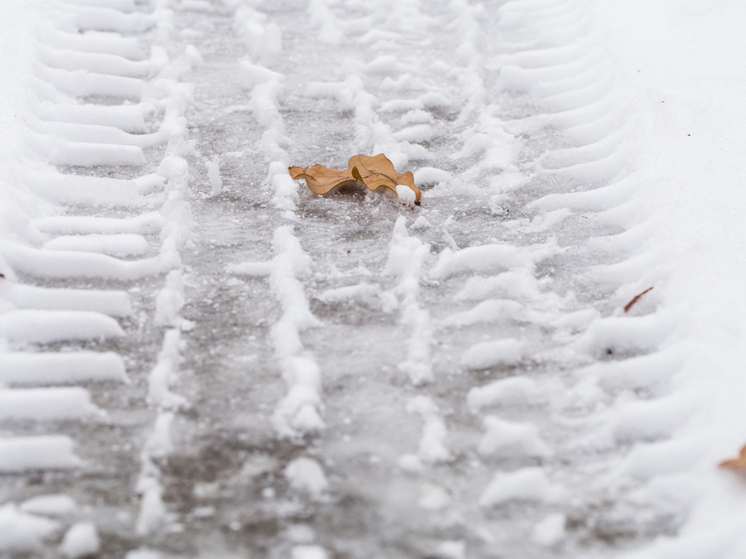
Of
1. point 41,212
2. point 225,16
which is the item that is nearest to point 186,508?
point 41,212

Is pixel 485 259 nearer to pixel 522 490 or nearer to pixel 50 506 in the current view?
pixel 522 490

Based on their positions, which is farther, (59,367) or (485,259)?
(485,259)

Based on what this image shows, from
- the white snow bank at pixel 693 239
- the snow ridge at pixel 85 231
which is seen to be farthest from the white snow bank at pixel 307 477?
the white snow bank at pixel 693 239

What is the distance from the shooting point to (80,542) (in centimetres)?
95

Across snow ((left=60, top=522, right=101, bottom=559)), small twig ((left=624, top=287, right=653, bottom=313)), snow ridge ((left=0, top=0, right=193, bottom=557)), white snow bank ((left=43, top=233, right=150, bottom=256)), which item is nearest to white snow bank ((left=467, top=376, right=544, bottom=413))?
small twig ((left=624, top=287, right=653, bottom=313))

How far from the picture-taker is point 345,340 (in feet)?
4.39

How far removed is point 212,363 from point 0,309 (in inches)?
16.8

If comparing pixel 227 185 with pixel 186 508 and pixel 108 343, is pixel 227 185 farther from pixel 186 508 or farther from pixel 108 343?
pixel 186 508

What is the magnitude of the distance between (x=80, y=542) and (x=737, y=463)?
93 centimetres

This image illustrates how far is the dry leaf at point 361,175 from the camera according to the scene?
5.85 ft

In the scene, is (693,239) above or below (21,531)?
above

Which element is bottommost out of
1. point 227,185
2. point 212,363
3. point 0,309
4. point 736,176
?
point 212,363

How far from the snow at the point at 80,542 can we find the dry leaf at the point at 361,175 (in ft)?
3.41

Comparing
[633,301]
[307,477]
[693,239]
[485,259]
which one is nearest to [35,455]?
[307,477]
